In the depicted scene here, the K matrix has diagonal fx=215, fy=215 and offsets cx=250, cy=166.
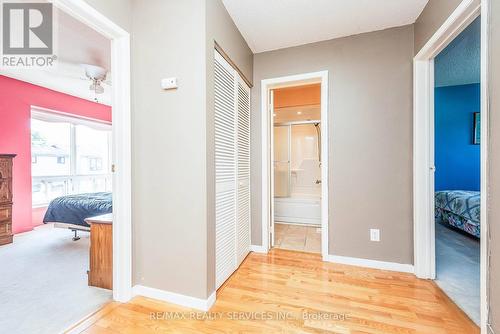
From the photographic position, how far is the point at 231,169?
209 cm

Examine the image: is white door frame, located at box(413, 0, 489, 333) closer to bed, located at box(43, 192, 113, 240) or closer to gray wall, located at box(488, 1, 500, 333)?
gray wall, located at box(488, 1, 500, 333)

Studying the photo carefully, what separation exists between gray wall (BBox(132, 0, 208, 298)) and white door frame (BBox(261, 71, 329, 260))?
118cm

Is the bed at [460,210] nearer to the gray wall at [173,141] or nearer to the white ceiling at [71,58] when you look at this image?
the gray wall at [173,141]

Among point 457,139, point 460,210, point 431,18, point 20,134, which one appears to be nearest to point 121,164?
point 431,18

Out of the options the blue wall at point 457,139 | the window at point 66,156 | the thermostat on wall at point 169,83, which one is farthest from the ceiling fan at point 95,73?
the blue wall at point 457,139

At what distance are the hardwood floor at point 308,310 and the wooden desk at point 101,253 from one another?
0.33 meters

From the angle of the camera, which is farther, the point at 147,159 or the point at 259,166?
the point at 259,166

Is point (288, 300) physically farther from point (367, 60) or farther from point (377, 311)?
point (367, 60)

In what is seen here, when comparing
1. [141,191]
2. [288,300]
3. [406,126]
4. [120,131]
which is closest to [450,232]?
[406,126]

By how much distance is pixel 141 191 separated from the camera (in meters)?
1.72

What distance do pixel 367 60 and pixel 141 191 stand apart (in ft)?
8.31

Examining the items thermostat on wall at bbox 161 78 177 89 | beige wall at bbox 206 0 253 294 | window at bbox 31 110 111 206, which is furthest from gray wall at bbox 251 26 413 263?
window at bbox 31 110 111 206

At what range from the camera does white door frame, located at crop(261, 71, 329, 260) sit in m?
2.38

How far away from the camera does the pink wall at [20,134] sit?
322cm
